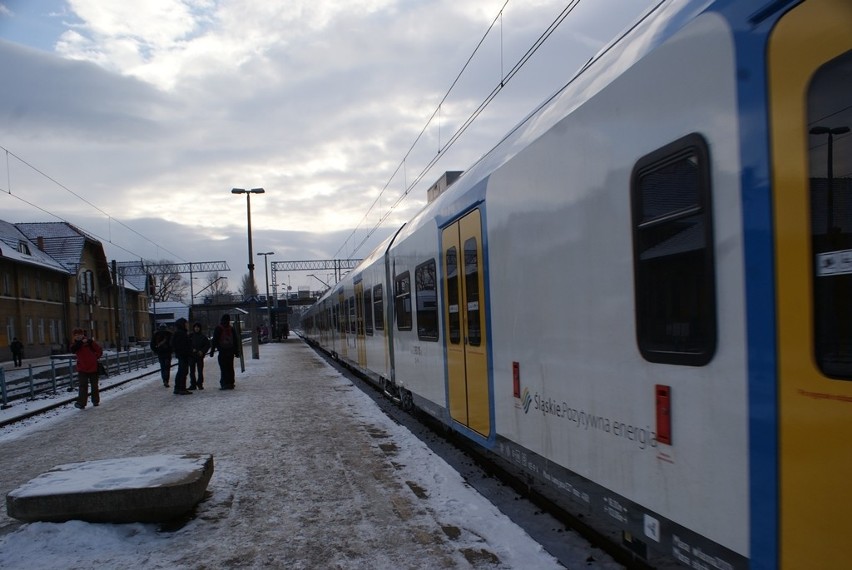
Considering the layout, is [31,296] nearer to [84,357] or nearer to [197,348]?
[197,348]

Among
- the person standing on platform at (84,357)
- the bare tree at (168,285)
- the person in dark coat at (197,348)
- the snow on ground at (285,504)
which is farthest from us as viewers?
the bare tree at (168,285)

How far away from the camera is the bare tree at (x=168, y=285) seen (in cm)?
9358

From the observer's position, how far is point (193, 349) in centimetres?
1530

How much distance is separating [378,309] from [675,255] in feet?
32.5

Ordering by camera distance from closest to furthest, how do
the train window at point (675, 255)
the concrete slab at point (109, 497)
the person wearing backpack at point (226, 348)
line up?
the train window at point (675, 255)
the concrete slab at point (109, 497)
the person wearing backpack at point (226, 348)

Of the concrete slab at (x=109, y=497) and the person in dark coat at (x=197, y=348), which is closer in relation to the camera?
the concrete slab at (x=109, y=497)

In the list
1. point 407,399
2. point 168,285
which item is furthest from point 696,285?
point 168,285

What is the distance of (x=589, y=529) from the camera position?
4809 mm

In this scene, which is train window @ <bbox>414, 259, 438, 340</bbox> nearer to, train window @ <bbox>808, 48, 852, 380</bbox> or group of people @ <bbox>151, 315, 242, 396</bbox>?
train window @ <bbox>808, 48, 852, 380</bbox>

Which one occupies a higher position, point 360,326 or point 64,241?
point 64,241

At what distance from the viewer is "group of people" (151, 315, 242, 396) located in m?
14.7

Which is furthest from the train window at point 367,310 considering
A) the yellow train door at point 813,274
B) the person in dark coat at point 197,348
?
the yellow train door at point 813,274

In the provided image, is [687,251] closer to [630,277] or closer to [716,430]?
[630,277]

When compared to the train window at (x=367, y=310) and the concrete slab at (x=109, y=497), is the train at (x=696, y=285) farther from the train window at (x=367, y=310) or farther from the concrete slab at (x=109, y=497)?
the train window at (x=367, y=310)
